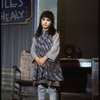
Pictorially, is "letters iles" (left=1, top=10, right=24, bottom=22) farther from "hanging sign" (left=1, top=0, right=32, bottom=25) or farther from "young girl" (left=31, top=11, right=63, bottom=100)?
"young girl" (left=31, top=11, right=63, bottom=100)

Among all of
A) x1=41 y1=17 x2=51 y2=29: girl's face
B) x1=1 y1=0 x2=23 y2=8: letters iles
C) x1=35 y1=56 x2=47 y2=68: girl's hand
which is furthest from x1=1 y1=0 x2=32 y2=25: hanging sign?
x1=35 y1=56 x2=47 y2=68: girl's hand

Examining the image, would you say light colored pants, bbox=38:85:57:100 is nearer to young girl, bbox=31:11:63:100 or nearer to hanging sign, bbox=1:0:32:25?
young girl, bbox=31:11:63:100

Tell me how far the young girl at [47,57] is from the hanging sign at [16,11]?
293 centimetres

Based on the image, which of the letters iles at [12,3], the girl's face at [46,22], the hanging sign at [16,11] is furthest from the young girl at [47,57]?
the letters iles at [12,3]

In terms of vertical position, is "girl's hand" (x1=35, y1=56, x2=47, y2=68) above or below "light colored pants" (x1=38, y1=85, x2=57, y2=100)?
above

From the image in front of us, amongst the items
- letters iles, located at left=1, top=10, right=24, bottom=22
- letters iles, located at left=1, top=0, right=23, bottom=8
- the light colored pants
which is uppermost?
letters iles, located at left=1, top=0, right=23, bottom=8

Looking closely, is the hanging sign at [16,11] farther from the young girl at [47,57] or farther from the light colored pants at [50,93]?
the light colored pants at [50,93]

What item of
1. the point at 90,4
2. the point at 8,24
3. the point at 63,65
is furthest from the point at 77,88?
the point at 90,4

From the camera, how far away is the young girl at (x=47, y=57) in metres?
3.97

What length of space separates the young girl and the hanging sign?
293 cm

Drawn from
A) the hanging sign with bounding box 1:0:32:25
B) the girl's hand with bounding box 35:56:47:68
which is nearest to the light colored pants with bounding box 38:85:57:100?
the girl's hand with bounding box 35:56:47:68

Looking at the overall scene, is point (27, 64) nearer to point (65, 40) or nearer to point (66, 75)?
point (66, 75)

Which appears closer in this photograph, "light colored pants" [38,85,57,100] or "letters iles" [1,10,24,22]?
"light colored pants" [38,85,57,100]

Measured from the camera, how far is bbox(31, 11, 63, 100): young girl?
397 centimetres
